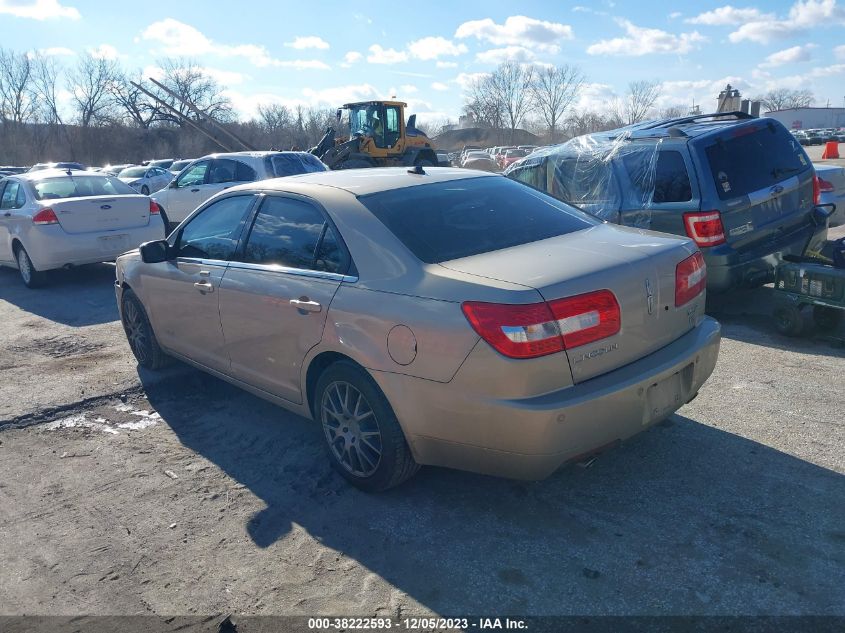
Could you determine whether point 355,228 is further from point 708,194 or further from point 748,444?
point 708,194

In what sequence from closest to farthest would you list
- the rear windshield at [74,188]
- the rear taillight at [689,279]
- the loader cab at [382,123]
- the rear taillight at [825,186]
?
1. the rear taillight at [689,279]
2. the rear taillight at [825,186]
3. the rear windshield at [74,188]
4. the loader cab at [382,123]

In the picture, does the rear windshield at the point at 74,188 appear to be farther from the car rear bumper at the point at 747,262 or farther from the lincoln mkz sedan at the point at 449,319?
the car rear bumper at the point at 747,262

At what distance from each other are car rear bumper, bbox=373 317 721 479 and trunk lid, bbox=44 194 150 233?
7576 millimetres

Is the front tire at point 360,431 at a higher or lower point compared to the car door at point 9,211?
lower

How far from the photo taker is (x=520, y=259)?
3299 millimetres

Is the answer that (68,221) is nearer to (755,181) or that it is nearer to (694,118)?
(694,118)

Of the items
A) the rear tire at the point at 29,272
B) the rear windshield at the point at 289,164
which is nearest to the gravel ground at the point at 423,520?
the rear tire at the point at 29,272

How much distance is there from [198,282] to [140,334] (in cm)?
144

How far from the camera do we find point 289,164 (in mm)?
12234

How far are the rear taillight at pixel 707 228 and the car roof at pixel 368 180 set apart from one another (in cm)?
241

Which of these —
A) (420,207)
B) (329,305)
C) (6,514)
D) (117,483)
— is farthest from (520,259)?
(6,514)

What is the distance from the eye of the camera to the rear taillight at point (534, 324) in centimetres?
288

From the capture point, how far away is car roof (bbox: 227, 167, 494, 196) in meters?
3.94

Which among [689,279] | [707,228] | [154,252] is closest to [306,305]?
[154,252]
